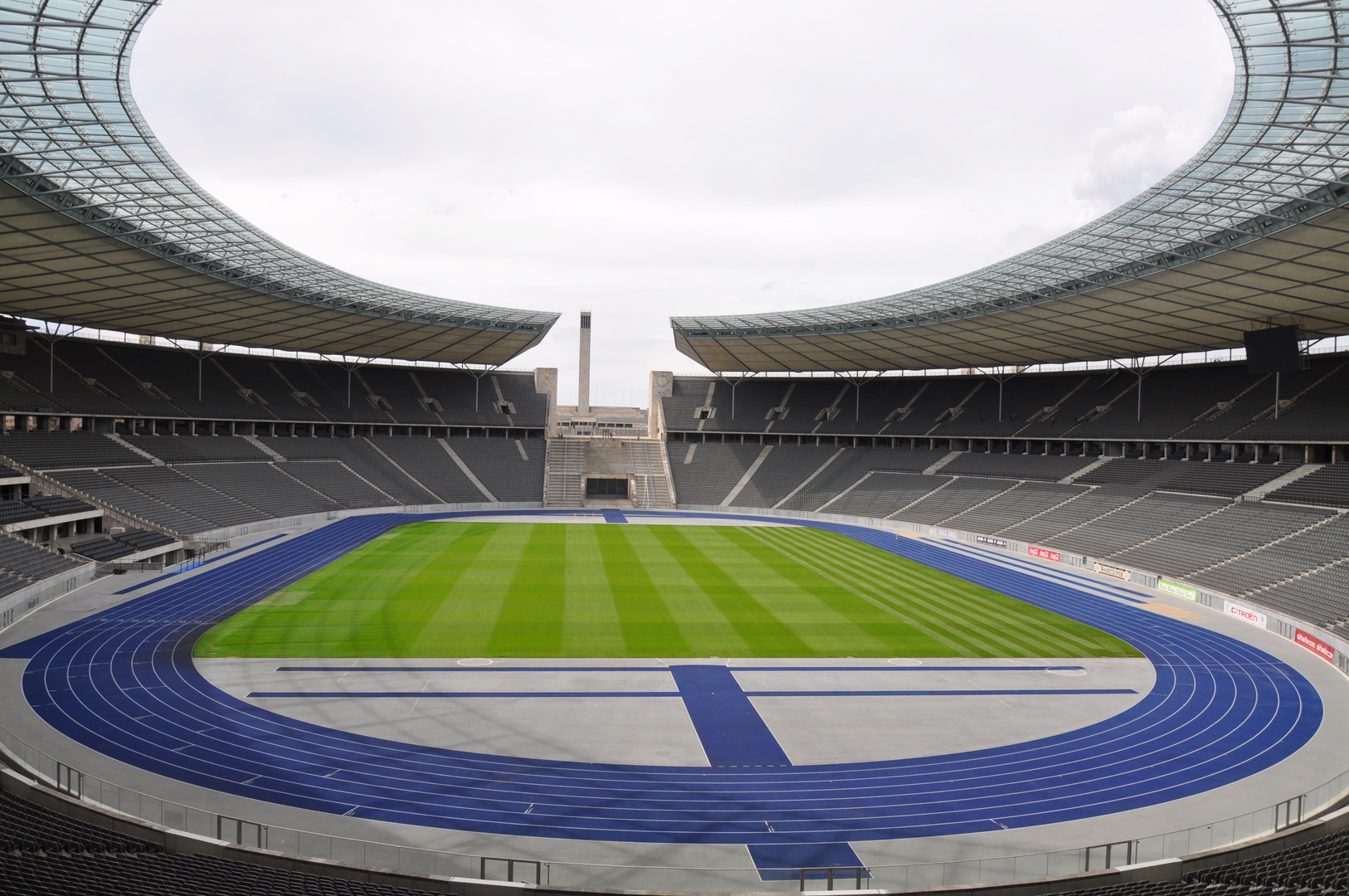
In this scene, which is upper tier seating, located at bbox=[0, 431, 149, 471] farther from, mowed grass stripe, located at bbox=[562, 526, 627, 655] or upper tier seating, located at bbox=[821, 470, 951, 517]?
upper tier seating, located at bbox=[821, 470, 951, 517]

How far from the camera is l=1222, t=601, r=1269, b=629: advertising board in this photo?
2681 centimetres

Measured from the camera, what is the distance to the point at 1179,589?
3172cm

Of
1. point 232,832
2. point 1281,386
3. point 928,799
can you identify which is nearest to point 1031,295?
point 1281,386

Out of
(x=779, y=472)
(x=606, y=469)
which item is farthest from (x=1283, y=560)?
(x=606, y=469)

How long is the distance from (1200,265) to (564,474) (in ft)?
156

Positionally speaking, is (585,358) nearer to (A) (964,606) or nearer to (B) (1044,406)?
(B) (1044,406)

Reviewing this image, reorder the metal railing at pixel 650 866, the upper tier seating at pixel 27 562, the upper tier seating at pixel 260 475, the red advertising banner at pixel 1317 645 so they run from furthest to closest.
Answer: the upper tier seating at pixel 260 475 → the upper tier seating at pixel 27 562 → the red advertising banner at pixel 1317 645 → the metal railing at pixel 650 866

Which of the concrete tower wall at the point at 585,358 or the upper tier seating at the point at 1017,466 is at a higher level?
the concrete tower wall at the point at 585,358

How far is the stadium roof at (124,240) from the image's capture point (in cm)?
1947

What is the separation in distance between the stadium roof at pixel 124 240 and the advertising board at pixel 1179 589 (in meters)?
37.7

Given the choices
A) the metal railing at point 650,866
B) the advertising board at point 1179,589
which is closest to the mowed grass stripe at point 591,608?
the metal railing at point 650,866

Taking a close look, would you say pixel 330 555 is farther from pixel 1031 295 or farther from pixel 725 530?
pixel 1031 295

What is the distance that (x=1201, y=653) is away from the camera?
2334 cm

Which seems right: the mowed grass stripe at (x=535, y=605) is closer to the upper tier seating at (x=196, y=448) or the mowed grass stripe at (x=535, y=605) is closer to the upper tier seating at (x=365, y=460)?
the upper tier seating at (x=365, y=460)
